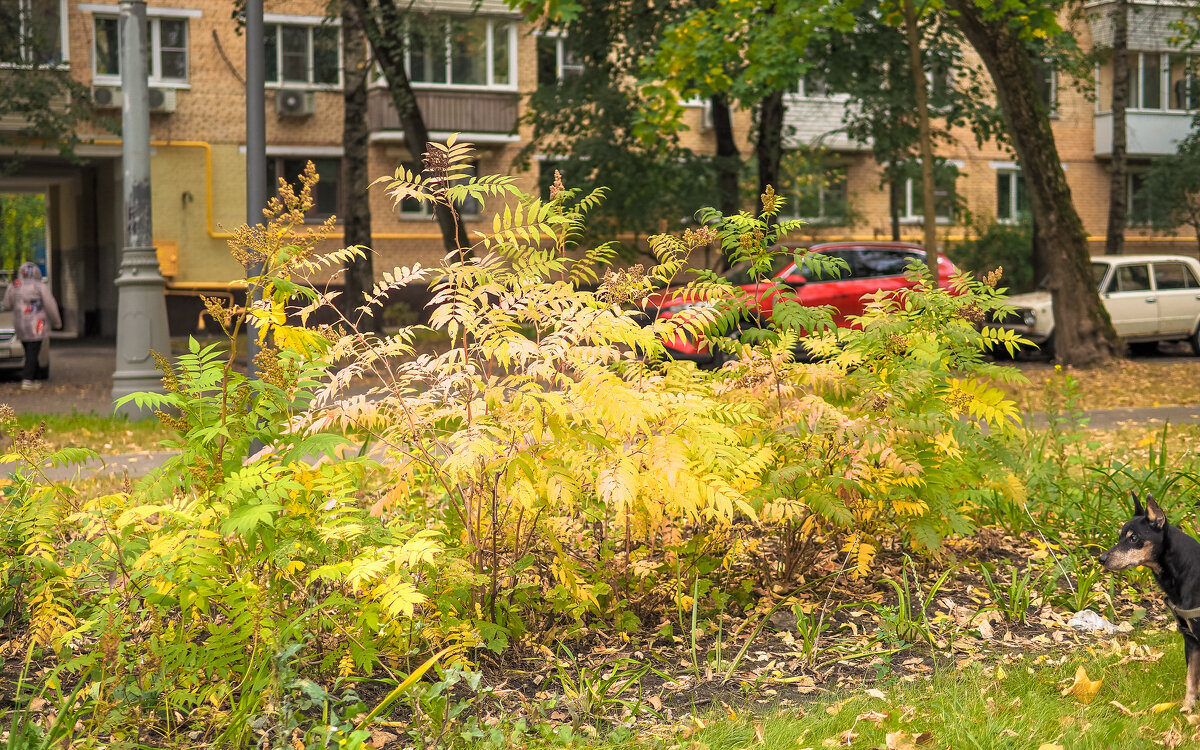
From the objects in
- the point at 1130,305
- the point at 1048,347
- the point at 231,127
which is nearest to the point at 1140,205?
the point at 1130,305

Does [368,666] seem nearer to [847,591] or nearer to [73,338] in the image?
[847,591]

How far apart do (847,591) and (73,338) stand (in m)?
30.2

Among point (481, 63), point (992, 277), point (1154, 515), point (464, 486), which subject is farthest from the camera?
point (481, 63)

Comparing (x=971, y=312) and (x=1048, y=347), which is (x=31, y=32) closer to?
(x=1048, y=347)

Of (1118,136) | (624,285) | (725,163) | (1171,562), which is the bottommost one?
(1171,562)

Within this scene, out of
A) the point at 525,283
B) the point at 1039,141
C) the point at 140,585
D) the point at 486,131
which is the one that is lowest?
the point at 140,585

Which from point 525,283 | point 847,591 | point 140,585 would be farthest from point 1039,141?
point 140,585

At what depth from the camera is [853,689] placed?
4.04m

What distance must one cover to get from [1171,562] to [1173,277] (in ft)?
66.3

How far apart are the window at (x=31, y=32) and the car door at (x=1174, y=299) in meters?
22.3

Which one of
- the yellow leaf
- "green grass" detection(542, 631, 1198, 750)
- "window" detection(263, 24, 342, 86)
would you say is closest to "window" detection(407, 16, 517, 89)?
"window" detection(263, 24, 342, 86)

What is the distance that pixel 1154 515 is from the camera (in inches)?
154

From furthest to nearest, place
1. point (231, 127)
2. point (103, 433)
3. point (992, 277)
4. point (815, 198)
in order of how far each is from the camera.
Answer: point (815, 198), point (231, 127), point (103, 433), point (992, 277)

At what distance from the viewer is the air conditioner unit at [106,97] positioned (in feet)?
93.2
